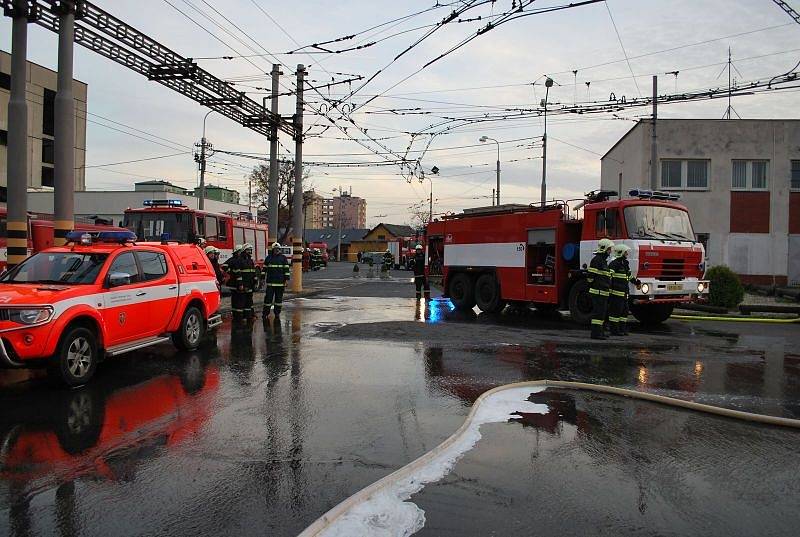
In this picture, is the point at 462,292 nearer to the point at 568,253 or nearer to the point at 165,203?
the point at 568,253

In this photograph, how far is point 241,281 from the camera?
14.0 metres

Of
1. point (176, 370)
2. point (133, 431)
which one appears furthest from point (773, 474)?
point (176, 370)

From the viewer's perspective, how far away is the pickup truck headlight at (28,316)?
6.76m

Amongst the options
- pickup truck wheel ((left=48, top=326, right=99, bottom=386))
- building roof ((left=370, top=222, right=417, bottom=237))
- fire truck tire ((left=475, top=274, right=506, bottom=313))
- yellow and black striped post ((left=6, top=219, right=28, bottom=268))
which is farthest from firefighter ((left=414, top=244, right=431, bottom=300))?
building roof ((left=370, top=222, right=417, bottom=237))

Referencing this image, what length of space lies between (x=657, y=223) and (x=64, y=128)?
11843mm

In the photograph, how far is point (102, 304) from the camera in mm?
7762

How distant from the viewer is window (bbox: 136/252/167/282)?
29.2 ft

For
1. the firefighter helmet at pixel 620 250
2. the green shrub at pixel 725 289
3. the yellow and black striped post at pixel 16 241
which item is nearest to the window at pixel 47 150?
the yellow and black striped post at pixel 16 241

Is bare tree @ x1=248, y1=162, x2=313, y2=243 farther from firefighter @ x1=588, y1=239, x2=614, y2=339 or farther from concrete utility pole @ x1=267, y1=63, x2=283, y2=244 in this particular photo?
firefighter @ x1=588, y1=239, x2=614, y2=339

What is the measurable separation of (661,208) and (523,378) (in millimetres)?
7179

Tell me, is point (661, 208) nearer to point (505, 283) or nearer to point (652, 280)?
point (652, 280)

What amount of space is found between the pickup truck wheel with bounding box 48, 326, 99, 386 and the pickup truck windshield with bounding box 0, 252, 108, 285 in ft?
2.51

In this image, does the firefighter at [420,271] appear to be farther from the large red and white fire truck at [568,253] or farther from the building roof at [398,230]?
the building roof at [398,230]

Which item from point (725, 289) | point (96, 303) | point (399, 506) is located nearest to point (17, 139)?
point (96, 303)
